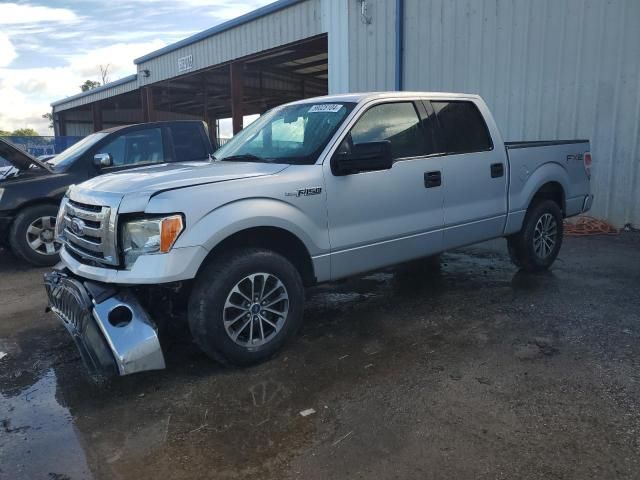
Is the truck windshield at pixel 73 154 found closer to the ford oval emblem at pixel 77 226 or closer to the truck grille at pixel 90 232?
the truck grille at pixel 90 232

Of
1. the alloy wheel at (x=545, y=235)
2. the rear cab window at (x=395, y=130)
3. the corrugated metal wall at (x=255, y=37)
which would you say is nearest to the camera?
the rear cab window at (x=395, y=130)

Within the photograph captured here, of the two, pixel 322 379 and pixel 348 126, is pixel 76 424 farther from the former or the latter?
pixel 348 126

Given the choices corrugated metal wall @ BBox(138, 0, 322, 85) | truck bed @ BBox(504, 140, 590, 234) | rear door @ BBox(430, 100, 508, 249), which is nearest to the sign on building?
corrugated metal wall @ BBox(138, 0, 322, 85)

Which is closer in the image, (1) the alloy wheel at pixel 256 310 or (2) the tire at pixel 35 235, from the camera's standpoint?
(1) the alloy wheel at pixel 256 310

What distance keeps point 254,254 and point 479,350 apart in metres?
1.80

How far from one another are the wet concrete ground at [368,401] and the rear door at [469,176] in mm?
722

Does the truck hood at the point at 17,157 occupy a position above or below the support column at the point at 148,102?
below

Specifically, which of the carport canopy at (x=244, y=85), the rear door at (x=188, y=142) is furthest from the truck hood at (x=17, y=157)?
the carport canopy at (x=244, y=85)

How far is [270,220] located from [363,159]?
830mm

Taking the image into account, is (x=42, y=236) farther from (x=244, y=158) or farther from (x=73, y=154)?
(x=244, y=158)

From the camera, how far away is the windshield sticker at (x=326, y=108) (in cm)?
430

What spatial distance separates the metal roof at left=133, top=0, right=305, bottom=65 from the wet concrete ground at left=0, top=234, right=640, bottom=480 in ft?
35.6

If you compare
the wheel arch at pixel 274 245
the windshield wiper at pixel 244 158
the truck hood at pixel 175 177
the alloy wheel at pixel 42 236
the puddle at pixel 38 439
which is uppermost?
the windshield wiper at pixel 244 158

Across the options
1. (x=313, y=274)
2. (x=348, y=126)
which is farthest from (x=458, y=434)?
(x=348, y=126)
